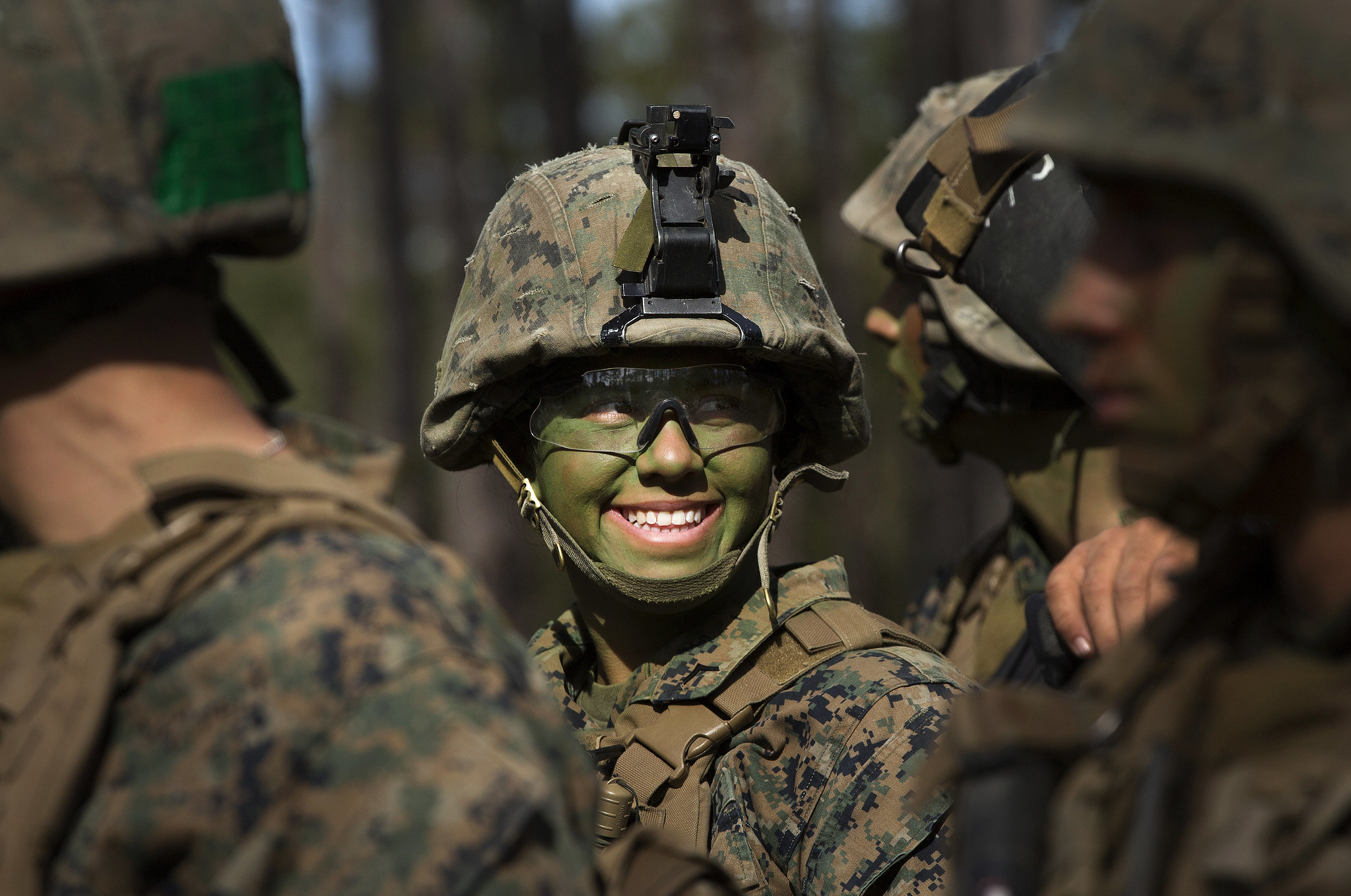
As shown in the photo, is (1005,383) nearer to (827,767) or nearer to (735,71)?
(827,767)

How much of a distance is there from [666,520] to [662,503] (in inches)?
2.2

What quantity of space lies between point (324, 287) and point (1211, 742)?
70.6 ft

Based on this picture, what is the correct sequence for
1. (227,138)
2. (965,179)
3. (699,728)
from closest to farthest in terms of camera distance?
(227,138) < (699,728) < (965,179)

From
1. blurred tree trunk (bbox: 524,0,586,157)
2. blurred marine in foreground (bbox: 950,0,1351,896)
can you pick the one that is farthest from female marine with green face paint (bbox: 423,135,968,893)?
blurred tree trunk (bbox: 524,0,586,157)

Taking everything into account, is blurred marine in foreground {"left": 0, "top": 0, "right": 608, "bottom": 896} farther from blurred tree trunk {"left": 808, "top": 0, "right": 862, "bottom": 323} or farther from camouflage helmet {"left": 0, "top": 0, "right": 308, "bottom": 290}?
blurred tree trunk {"left": 808, "top": 0, "right": 862, "bottom": 323}

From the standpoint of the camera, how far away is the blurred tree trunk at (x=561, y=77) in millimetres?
15641

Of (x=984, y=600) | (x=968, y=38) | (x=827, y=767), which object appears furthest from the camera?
(x=968, y=38)

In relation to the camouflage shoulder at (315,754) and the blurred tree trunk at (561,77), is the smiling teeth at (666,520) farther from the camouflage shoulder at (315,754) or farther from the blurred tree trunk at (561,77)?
the blurred tree trunk at (561,77)

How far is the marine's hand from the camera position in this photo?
113 inches

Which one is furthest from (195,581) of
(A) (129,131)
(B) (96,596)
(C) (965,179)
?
(C) (965,179)

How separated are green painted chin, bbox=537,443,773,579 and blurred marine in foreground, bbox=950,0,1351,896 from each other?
1.78m

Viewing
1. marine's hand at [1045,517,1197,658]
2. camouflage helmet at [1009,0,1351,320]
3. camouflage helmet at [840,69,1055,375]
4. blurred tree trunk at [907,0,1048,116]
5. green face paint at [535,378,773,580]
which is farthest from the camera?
blurred tree trunk at [907,0,1048,116]

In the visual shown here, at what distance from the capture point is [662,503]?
150 inches

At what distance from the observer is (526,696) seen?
211 cm
